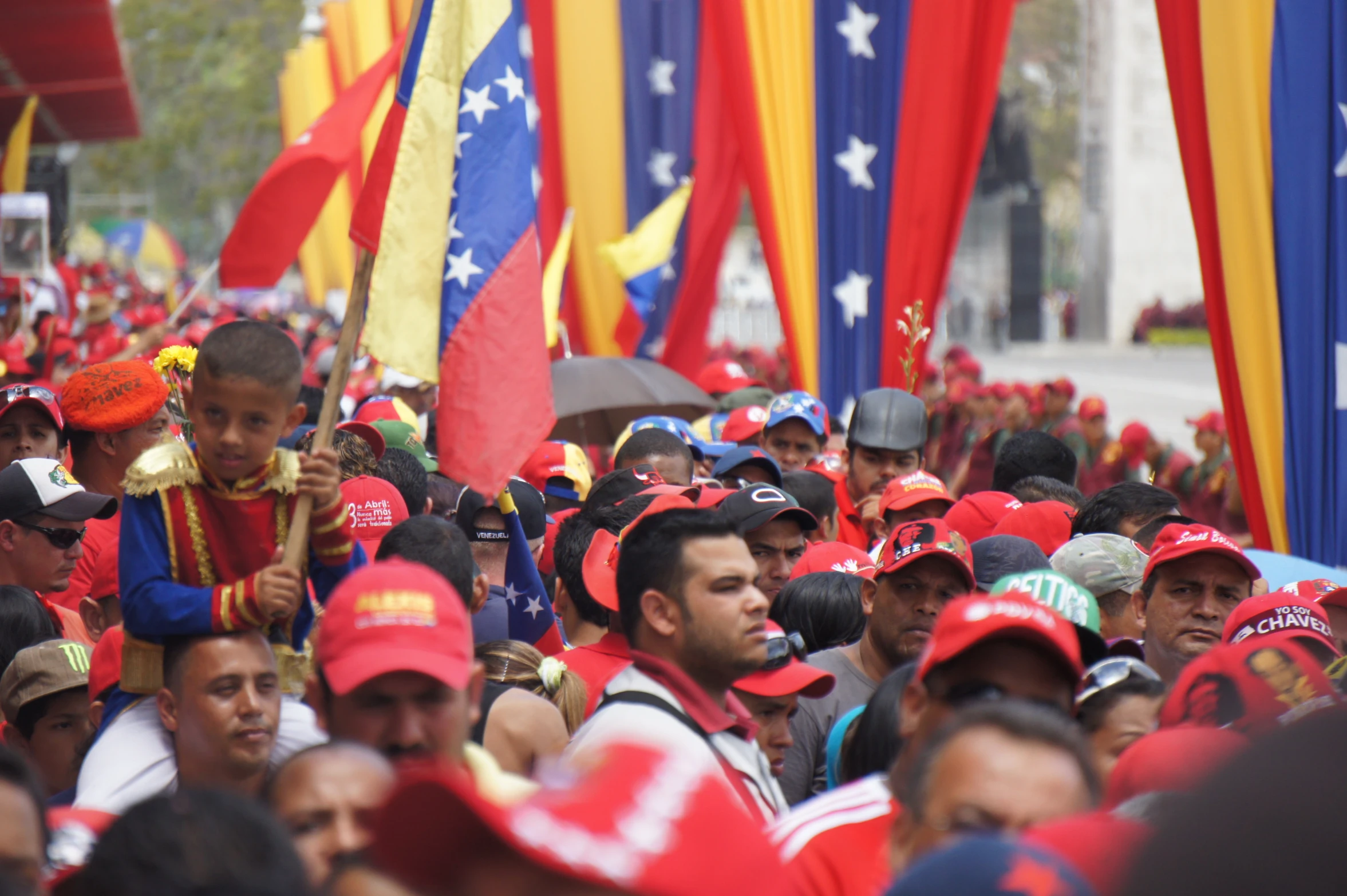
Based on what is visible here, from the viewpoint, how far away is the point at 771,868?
75.3 inches

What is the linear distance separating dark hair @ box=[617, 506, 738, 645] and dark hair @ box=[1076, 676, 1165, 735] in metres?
0.94

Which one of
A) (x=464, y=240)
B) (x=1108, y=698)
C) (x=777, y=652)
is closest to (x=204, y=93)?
(x=464, y=240)

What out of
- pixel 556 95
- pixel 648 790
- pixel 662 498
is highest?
pixel 556 95

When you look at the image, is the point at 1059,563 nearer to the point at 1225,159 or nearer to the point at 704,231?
the point at 1225,159

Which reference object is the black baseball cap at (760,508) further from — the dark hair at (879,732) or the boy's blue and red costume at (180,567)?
the boy's blue and red costume at (180,567)

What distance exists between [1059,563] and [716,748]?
2.57 meters

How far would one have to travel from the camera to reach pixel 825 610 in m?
5.48

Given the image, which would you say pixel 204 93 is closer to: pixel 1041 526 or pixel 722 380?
pixel 722 380

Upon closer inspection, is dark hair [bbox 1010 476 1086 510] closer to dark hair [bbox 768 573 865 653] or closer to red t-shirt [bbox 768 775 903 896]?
dark hair [bbox 768 573 865 653]

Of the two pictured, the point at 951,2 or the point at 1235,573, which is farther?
the point at 951,2

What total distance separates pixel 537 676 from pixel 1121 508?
2.94 meters

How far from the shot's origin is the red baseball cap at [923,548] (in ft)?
16.4

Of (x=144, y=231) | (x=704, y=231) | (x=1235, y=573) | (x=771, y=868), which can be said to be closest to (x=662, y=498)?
(x=1235, y=573)

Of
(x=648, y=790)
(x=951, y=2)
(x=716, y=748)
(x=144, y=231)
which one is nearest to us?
(x=648, y=790)
